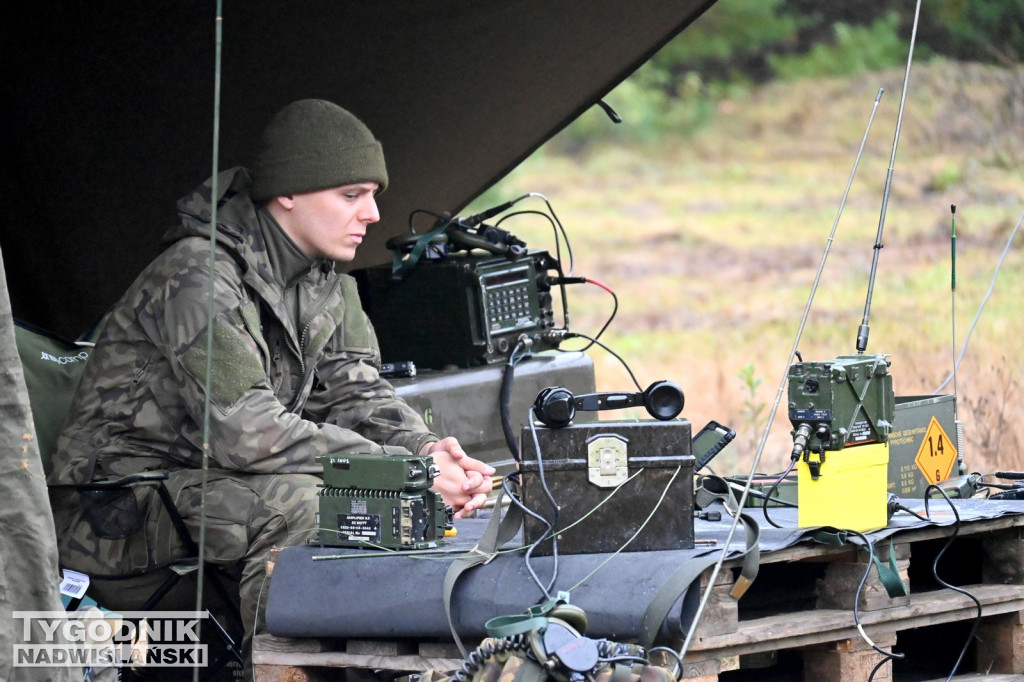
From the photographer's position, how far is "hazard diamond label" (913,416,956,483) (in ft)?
14.0

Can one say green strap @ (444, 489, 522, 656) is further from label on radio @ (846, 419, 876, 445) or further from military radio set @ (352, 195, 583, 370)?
military radio set @ (352, 195, 583, 370)

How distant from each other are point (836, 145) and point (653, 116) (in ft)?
7.75

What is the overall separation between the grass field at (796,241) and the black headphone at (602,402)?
12.4 ft

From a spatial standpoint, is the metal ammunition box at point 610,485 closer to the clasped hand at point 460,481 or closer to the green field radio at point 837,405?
the green field radio at point 837,405

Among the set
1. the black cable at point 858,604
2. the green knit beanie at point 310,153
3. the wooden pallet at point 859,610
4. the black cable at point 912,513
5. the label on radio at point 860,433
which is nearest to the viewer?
the wooden pallet at point 859,610

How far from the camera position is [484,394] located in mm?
4953

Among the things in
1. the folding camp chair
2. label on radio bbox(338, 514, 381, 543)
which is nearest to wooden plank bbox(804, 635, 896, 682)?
label on radio bbox(338, 514, 381, 543)

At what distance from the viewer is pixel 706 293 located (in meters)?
12.6

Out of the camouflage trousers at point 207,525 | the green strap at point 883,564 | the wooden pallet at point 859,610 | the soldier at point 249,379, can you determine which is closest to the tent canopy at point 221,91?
the soldier at point 249,379

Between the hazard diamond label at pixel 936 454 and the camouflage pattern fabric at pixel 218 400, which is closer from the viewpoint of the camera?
the camouflage pattern fabric at pixel 218 400

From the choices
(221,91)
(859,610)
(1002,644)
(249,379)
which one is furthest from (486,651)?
(221,91)

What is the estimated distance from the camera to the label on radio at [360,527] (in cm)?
331

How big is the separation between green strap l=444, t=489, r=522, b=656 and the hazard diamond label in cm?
152

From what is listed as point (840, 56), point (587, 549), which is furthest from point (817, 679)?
point (840, 56)
